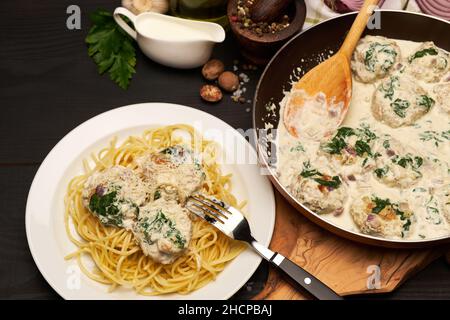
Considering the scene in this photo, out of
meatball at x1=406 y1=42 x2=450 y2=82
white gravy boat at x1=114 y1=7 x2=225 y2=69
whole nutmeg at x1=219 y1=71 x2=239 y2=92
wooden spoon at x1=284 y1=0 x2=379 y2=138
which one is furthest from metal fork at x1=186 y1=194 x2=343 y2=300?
meatball at x1=406 y1=42 x2=450 y2=82

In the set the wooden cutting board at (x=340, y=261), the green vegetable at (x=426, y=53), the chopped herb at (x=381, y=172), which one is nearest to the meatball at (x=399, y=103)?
the green vegetable at (x=426, y=53)

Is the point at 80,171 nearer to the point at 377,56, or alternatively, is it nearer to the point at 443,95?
the point at 377,56

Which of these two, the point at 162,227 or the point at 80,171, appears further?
the point at 80,171

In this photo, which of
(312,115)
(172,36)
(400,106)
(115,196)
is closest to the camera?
(115,196)

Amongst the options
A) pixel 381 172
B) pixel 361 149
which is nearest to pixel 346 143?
pixel 361 149

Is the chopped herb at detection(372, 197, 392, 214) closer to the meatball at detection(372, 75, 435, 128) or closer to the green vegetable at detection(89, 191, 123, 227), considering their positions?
the meatball at detection(372, 75, 435, 128)

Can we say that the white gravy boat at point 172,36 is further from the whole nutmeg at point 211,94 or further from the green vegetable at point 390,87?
the green vegetable at point 390,87

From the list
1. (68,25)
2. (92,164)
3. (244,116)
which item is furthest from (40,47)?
(244,116)
